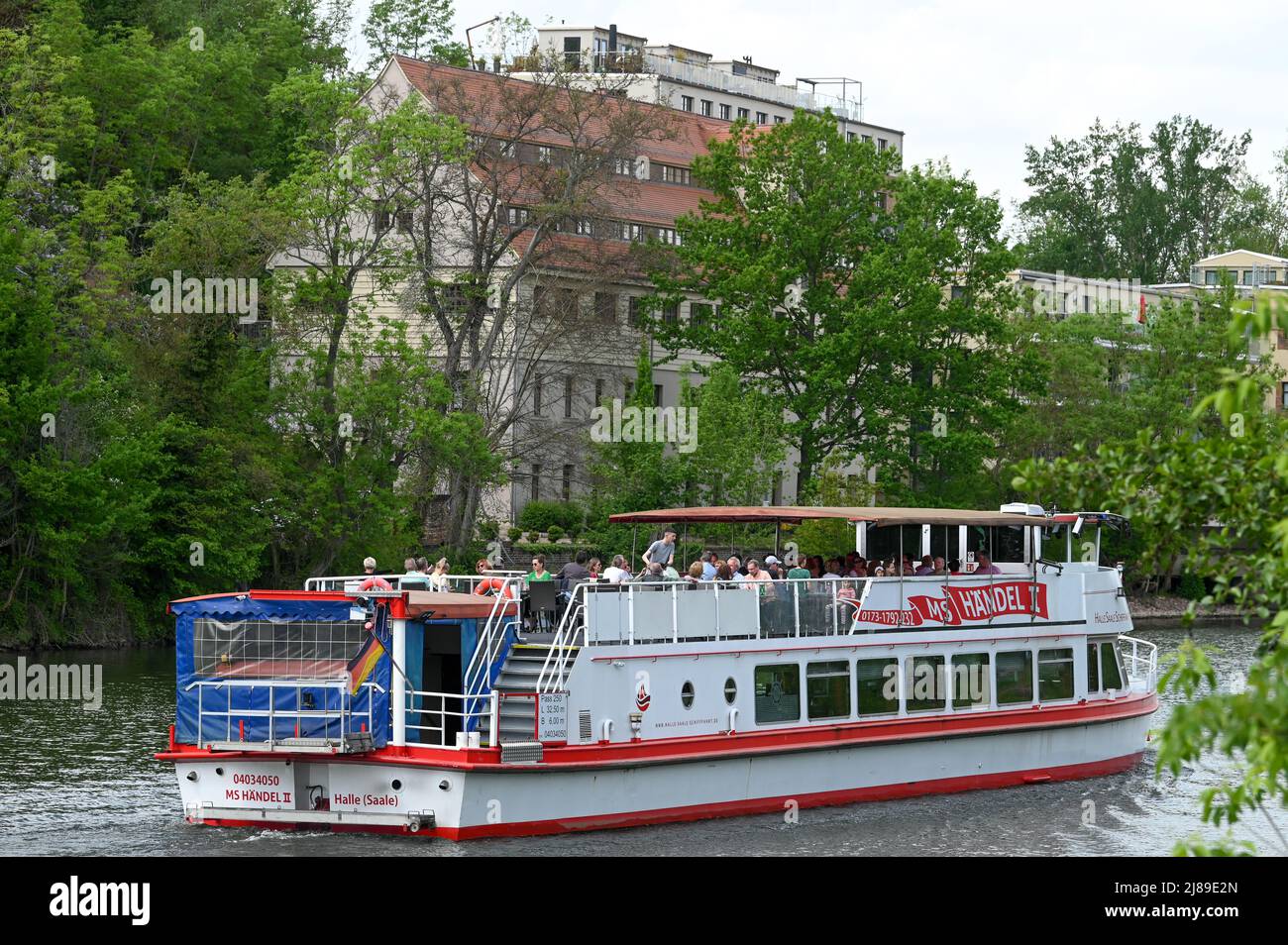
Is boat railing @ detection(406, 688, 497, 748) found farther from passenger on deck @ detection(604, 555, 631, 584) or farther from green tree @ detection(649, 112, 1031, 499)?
green tree @ detection(649, 112, 1031, 499)

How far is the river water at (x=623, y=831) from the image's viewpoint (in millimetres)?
23859

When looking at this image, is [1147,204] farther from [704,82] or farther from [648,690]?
[648,690]

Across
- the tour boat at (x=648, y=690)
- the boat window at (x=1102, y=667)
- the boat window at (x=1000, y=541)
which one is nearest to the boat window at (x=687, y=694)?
the tour boat at (x=648, y=690)

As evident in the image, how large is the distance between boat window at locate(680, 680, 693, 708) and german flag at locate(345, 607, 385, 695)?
4.59 meters

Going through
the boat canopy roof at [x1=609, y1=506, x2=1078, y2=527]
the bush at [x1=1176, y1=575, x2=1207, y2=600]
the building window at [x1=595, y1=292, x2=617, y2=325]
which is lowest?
the bush at [x1=1176, y1=575, x2=1207, y2=600]

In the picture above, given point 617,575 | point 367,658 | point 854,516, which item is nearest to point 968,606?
point 854,516

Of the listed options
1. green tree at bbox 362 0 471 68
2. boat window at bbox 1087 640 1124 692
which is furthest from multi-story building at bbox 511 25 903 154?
boat window at bbox 1087 640 1124 692

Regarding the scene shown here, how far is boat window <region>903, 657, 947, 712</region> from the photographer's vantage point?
29641mm

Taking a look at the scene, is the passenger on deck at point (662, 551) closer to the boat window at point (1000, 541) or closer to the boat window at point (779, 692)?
the boat window at point (779, 692)

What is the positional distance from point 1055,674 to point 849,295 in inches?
1472

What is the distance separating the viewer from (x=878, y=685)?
2922 centimetres

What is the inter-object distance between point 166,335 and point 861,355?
25471mm

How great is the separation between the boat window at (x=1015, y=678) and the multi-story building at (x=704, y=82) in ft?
199
